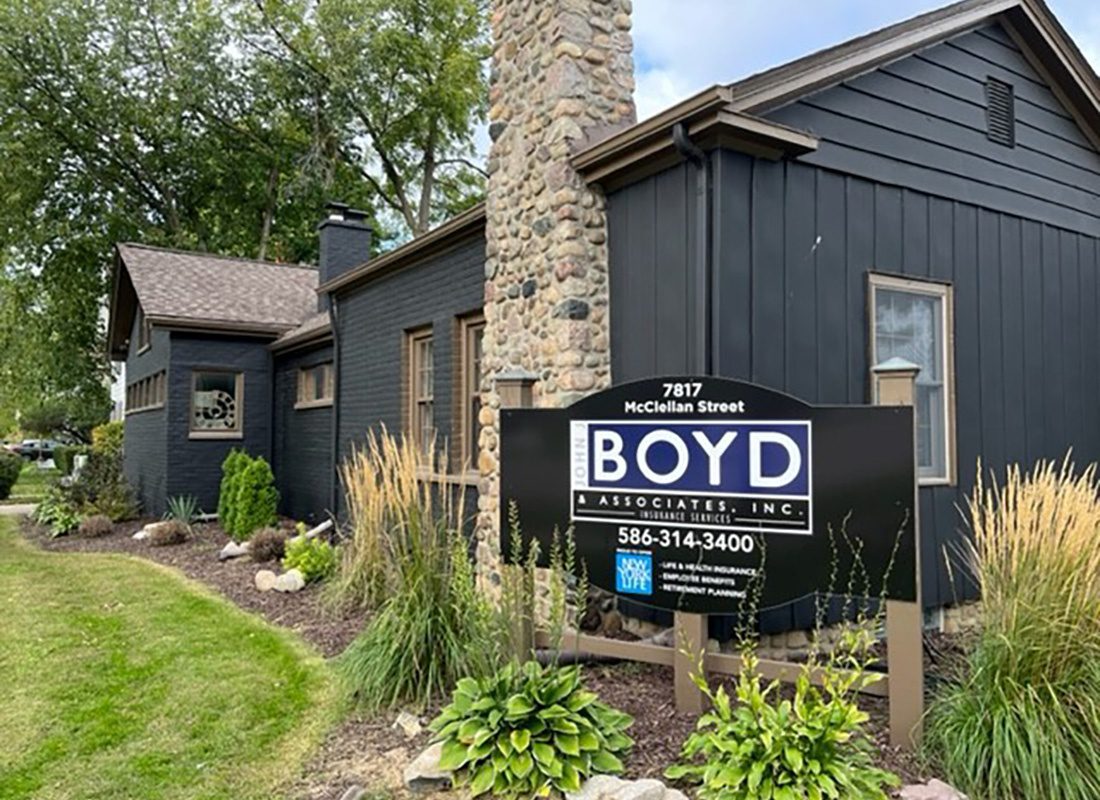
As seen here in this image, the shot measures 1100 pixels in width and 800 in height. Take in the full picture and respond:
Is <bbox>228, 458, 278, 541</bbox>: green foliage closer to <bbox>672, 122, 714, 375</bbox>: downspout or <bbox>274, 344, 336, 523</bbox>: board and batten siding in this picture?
<bbox>274, 344, 336, 523</bbox>: board and batten siding

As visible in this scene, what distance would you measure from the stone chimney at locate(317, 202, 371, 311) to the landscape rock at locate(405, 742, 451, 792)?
9.66 metres

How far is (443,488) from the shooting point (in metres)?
4.76

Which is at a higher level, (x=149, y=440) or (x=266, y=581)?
(x=149, y=440)

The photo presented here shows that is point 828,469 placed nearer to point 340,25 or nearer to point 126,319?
point 126,319

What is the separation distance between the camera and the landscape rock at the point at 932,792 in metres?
2.74

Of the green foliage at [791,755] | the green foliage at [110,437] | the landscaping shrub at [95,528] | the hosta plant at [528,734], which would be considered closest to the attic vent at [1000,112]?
the green foliage at [791,755]

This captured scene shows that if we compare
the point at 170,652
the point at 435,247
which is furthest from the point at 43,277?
the point at 170,652

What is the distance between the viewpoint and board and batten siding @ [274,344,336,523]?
35.0ft

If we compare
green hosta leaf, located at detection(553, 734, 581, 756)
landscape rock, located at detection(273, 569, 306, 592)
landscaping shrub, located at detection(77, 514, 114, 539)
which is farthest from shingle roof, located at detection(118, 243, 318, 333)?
green hosta leaf, located at detection(553, 734, 581, 756)

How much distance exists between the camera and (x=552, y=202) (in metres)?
5.18

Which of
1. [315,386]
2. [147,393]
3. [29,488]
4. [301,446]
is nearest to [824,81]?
[315,386]

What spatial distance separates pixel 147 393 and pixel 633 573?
12.8 metres

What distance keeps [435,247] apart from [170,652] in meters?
4.18

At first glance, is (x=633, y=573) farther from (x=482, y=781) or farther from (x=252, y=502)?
(x=252, y=502)
